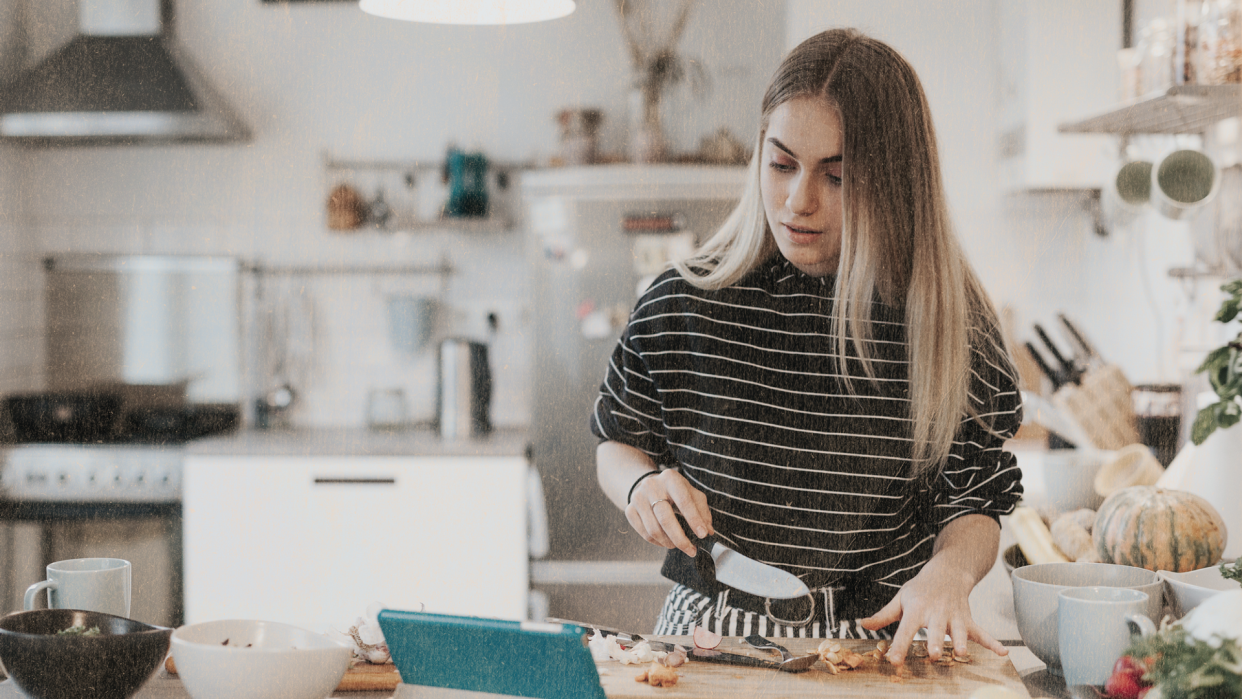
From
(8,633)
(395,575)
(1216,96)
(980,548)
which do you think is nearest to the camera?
(8,633)

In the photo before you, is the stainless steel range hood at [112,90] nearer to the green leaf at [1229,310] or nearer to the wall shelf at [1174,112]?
the wall shelf at [1174,112]

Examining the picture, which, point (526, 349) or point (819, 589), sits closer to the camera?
point (819, 589)

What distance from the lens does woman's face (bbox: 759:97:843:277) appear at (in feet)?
3.22

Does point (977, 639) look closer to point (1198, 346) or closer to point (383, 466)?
point (1198, 346)

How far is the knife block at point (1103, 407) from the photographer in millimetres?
1755

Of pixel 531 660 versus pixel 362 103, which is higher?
pixel 362 103

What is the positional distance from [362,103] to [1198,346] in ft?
7.31

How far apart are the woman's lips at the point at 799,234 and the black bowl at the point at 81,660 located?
2.10 ft

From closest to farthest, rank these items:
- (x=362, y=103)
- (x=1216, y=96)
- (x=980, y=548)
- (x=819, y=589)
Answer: (x=980, y=548), (x=819, y=589), (x=1216, y=96), (x=362, y=103)

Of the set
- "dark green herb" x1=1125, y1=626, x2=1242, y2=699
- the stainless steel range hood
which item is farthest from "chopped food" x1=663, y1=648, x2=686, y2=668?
the stainless steel range hood

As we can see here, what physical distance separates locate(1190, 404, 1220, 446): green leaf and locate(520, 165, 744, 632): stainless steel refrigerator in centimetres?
190

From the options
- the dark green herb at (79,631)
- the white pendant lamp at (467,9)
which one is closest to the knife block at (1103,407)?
the white pendant lamp at (467,9)

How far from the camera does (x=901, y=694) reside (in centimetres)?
76

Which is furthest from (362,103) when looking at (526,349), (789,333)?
(789,333)
